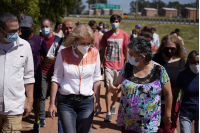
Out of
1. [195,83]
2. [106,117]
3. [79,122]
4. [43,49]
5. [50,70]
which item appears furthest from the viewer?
[106,117]

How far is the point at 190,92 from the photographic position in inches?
149

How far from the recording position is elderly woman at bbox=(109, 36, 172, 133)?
3170 millimetres

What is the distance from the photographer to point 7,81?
310 cm

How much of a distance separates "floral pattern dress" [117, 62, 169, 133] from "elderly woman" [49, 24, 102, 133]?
1.64ft

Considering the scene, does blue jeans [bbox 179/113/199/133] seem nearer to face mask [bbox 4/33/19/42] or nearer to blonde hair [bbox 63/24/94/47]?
blonde hair [bbox 63/24/94/47]

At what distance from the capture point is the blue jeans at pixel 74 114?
323 cm

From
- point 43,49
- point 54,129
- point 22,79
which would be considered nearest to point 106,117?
point 54,129

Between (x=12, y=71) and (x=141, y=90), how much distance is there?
162 centimetres

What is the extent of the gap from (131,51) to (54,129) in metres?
2.93

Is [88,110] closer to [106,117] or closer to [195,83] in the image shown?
[195,83]

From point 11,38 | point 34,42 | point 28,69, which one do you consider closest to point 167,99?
point 28,69

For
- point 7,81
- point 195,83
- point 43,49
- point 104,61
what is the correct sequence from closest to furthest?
point 7,81, point 195,83, point 43,49, point 104,61

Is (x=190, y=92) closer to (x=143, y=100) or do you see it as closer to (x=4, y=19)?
(x=143, y=100)

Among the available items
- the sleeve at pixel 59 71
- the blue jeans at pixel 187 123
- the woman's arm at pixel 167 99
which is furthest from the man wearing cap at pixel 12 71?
the blue jeans at pixel 187 123
